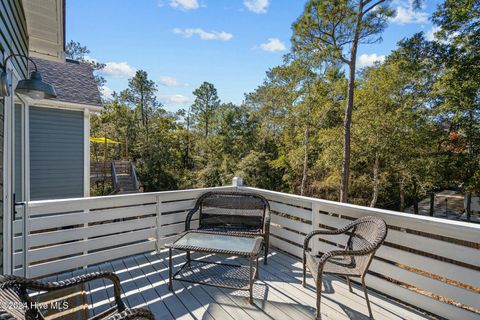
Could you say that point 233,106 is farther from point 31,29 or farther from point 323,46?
point 31,29

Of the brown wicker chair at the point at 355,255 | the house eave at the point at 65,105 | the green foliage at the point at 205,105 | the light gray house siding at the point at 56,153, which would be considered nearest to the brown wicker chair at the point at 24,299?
the brown wicker chair at the point at 355,255

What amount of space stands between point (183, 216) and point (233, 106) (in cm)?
1700

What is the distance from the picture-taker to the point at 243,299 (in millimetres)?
2654

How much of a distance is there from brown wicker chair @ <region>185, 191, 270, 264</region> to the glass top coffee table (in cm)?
49

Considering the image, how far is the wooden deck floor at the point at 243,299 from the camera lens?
241cm

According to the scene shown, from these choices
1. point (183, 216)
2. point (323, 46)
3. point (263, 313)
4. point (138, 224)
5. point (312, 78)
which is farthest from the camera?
point (312, 78)

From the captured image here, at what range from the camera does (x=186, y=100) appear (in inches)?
1003

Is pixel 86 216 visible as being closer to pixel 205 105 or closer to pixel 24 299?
pixel 24 299

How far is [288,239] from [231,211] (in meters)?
0.89

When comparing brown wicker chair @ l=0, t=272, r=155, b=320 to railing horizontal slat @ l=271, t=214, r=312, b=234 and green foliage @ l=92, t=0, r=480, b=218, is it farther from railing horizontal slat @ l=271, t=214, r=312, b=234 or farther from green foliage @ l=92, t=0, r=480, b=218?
green foliage @ l=92, t=0, r=480, b=218

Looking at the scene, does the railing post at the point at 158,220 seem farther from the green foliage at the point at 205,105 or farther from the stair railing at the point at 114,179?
the green foliage at the point at 205,105

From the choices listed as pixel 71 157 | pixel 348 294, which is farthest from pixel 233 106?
pixel 348 294

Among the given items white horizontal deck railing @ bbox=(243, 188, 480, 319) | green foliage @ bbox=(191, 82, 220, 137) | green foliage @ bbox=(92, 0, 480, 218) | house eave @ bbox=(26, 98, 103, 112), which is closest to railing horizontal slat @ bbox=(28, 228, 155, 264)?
white horizontal deck railing @ bbox=(243, 188, 480, 319)

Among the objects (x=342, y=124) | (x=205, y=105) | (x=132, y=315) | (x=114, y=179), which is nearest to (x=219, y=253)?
(x=132, y=315)
